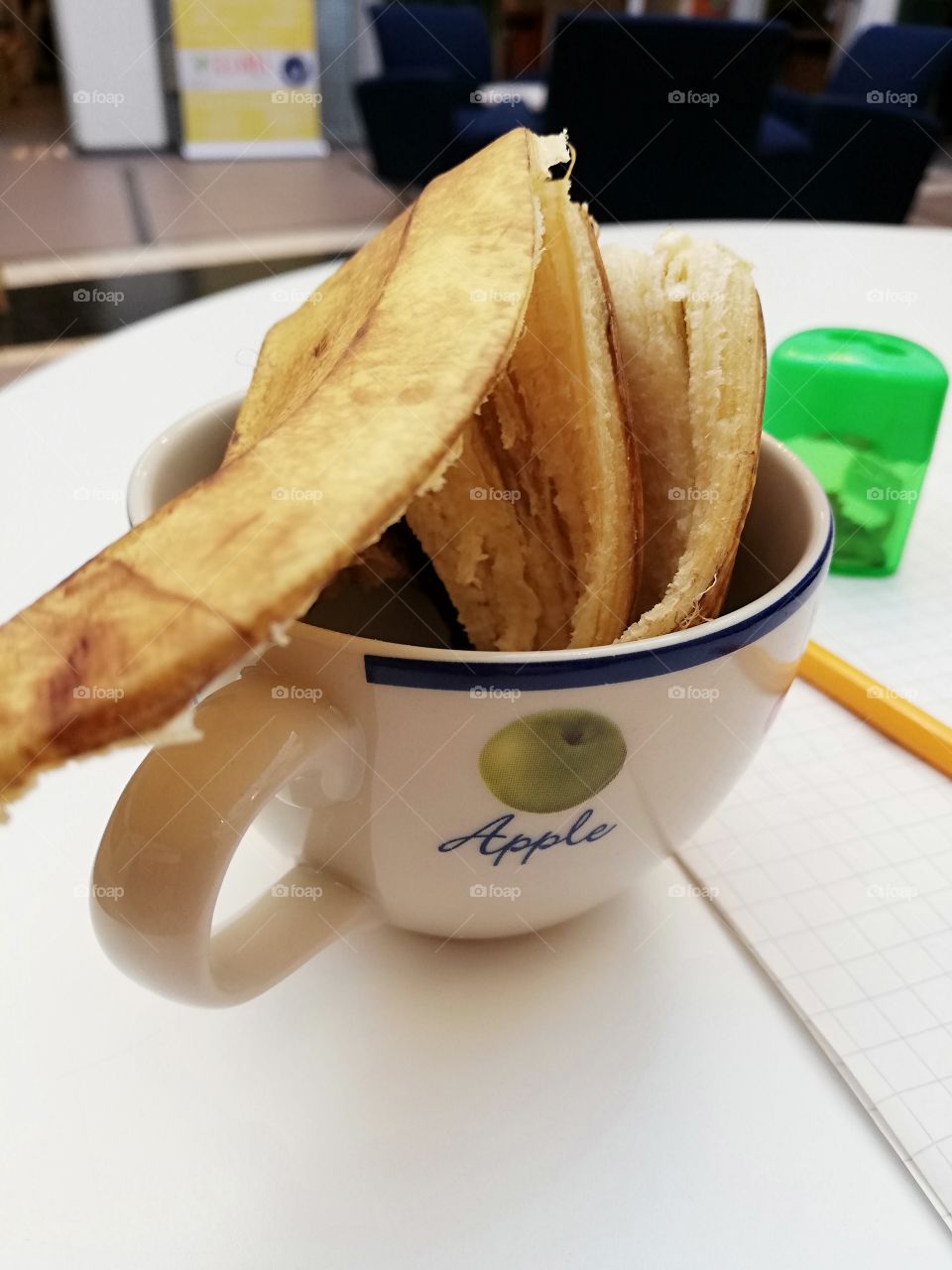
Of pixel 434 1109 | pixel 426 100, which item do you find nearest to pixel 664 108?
pixel 426 100

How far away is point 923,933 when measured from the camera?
1.29 feet

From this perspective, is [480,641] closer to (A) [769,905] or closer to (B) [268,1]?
(A) [769,905]

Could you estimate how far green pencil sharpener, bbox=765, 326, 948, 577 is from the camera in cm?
62

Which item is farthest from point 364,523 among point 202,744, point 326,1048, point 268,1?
point 268,1

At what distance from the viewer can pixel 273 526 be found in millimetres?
211

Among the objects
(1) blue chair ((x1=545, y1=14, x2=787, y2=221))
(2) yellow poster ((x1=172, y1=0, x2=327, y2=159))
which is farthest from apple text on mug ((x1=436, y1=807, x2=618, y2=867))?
(2) yellow poster ((x1=172, y1=0, x2=327, y2=159))

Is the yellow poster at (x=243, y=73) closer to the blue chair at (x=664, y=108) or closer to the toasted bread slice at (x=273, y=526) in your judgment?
the blue chair at (x=664, y=108)

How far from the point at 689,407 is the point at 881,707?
8.3 inches

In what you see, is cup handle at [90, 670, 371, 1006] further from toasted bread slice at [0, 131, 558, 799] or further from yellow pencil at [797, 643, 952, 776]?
yellow pencil at [797, 643, 952, 776]

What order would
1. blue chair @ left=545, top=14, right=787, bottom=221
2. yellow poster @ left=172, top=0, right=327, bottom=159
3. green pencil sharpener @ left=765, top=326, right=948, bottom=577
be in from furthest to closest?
yellow poster @ left=172, top=0, right=327, bottom=159, blue chair @ left=545, top=14, right=787, bottom=221, green pencil sharpener @ left=765, top=326, right=948, bottom=577

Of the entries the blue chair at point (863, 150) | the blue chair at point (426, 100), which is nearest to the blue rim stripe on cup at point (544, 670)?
the blue chair at point (863, 150)

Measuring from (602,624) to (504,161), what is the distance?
6.1 inches

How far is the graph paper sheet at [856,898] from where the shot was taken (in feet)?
1.09

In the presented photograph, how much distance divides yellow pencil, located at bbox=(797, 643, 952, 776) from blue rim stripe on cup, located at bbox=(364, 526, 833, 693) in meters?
0.19
